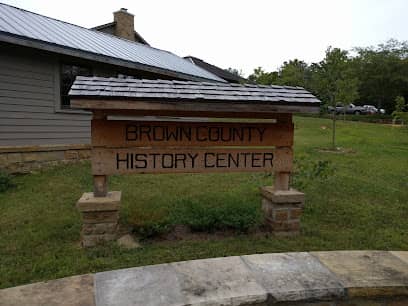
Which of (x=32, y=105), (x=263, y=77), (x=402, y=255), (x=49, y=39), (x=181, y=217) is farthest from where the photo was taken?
(x=263, y=77)

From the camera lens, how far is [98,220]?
4.00 meters

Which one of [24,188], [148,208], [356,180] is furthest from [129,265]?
[356,180]

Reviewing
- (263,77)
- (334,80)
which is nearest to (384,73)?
(263,77)

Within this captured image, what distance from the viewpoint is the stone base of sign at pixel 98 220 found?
394 centimetres

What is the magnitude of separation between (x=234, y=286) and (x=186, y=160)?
1.92m

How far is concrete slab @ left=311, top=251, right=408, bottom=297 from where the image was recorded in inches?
106

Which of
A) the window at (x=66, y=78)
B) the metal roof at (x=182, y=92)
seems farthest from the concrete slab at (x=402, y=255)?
the window at (x=66, y=78)

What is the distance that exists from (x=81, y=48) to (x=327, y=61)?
32.2 ft

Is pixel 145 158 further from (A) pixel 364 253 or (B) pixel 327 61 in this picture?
(B) pixel 327 61

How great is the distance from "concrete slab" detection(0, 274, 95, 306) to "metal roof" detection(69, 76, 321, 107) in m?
1.90

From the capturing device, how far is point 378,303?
262 centimetres

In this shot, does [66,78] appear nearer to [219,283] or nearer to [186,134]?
[186,134]

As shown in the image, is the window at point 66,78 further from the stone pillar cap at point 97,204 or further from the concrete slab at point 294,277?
the concrete slab at point 294,277

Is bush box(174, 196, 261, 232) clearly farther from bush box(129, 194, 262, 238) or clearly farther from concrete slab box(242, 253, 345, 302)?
concrete slab box(242, 253, 345, 302)
